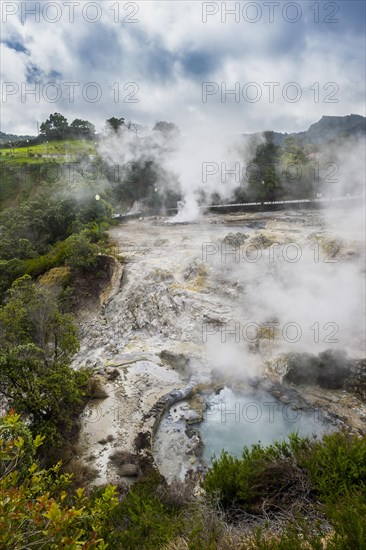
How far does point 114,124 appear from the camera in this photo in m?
39.8

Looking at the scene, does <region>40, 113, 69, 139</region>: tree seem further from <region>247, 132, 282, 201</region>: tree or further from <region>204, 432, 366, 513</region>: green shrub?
<region>204, 432, 366, 513</region>: green shrub

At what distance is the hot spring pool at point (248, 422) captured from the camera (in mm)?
8469

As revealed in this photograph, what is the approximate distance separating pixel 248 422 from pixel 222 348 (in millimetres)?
3073

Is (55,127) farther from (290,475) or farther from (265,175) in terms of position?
(290,475)

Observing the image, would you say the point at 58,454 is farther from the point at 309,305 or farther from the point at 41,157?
the point at 41,157

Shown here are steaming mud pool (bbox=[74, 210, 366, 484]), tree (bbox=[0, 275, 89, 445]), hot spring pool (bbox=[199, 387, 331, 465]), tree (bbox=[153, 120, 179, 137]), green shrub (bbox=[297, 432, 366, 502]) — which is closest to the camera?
green shrub (bbox=[297, 432, 366, 502])

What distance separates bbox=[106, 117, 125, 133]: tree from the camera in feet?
129

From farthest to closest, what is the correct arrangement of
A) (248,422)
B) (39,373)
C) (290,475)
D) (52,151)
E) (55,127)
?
(55,127) → (52,151) → (248,422) → (39,373) → (290,475)

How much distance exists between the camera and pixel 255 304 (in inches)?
530

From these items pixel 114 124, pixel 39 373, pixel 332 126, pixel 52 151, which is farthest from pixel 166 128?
pixel 332 126

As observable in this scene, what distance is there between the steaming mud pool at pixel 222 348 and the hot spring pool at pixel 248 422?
0.09ft

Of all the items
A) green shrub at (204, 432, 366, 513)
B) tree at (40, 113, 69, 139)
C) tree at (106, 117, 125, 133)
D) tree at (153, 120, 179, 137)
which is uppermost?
tree at (40, 113, 69, 139)

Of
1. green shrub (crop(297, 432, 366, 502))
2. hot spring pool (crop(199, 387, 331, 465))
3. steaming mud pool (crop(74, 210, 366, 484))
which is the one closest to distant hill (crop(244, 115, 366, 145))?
steaming mud pool (crop(74, 210, 366, 484))

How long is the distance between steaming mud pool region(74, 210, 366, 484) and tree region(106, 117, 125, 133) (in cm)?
2571
